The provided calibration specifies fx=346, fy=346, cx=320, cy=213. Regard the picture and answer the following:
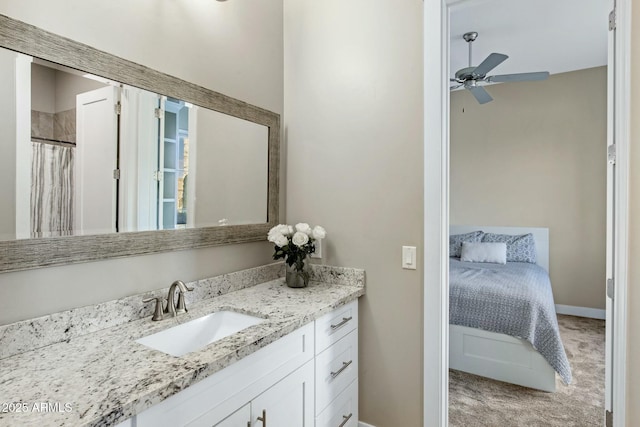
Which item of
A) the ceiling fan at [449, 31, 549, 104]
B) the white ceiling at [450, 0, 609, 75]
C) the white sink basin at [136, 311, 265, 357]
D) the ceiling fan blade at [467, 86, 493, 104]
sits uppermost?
the white ceiling at [450, 0, 609, 75]

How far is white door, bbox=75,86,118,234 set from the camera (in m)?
1.20

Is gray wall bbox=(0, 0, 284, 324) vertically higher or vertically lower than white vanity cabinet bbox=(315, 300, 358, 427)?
higher

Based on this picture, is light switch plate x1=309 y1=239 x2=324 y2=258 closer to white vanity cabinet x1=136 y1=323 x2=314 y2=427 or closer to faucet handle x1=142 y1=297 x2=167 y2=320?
white vanity cabinet x1=136 y1=323 x2=314 y2=427

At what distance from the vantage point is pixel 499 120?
468 centimetres

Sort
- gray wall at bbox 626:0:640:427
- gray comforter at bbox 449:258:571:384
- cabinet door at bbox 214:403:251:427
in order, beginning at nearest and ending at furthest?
cabinet door at bbox 214:403:251:427 < gray wall at bbox 626:0:640:427 < gray comforter at bbox 449:258:571:384

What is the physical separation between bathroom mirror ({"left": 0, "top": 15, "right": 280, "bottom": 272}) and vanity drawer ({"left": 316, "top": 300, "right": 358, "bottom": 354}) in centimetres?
63

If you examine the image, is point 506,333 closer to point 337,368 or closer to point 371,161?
point 337,368

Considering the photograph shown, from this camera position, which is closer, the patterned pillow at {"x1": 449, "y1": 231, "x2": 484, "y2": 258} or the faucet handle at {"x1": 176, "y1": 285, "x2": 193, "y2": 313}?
the faucet handle at {"x1": 176, "y1": 285, "x2": 193, "y2": 313}

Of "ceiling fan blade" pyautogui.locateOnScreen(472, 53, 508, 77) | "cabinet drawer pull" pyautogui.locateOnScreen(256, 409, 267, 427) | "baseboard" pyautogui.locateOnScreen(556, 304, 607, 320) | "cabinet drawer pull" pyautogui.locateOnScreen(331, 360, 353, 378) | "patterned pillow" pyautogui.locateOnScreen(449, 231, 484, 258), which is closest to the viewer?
"cabinet drawer pull" pyautogui.locateOnScreen(256, 409, 267, 427)

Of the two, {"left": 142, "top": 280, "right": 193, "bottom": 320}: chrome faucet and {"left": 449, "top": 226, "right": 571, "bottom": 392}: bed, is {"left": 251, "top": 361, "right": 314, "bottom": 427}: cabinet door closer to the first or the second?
{"left": 142, "top": 280, "right": 193, "bottom": 320}: chrome faucet

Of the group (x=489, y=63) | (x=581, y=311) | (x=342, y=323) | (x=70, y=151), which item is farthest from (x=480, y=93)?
(x=70, y=151)

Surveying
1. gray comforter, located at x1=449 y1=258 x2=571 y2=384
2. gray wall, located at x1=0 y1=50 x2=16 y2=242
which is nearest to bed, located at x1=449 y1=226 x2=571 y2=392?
gray comforter, located at x1=449 y1=258 x2=571 y2=384

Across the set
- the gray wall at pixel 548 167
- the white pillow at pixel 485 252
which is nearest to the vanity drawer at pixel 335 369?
the white pillow at pixel 485 252

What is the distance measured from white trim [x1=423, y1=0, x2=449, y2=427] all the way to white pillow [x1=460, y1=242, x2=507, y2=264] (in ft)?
9.15
